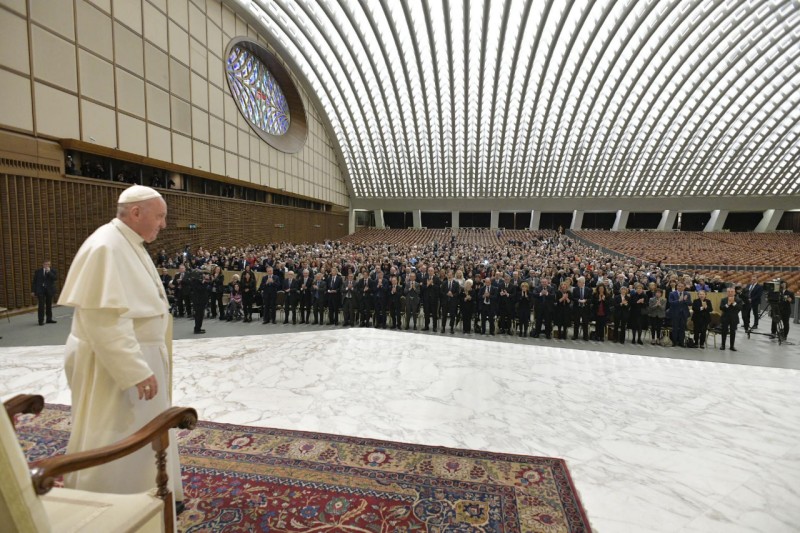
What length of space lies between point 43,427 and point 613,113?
37.5 meters

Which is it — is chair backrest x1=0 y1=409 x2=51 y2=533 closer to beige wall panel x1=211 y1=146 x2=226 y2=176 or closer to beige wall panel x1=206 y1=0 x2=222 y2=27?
beige wall panel x1=211 y1=146 x2=226 y2=176

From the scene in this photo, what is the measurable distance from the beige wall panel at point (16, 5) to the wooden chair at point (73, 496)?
14.5 metres

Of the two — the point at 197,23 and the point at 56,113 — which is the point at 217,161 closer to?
the point at 197,23

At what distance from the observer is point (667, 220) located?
44.3 m

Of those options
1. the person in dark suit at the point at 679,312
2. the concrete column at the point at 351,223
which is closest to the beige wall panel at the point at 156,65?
the person in dark suit at the point at 679,312

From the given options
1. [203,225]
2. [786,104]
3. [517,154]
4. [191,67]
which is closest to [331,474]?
[203,225]

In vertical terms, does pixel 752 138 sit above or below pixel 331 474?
above

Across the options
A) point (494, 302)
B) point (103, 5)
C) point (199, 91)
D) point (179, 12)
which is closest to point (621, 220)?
point (494, 302)

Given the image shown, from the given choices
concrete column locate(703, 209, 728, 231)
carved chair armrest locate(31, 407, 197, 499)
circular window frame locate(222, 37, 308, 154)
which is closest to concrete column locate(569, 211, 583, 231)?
concrete column locate(703, 209, 728, 231)

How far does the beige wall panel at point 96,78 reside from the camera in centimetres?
1320

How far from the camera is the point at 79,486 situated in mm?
1981

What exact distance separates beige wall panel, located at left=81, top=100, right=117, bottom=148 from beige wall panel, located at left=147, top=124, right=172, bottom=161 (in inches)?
71.9

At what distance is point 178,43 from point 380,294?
16.5m

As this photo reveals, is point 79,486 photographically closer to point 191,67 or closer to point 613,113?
point 191,67
